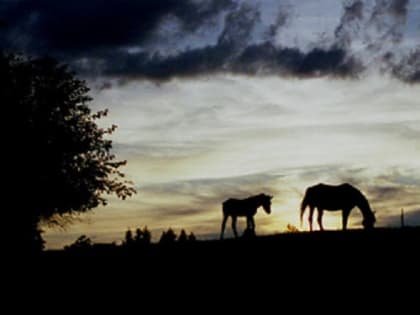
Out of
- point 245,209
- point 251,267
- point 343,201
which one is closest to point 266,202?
point 245,209

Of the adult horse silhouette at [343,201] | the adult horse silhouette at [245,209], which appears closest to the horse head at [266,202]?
the adult horse silhouette at [245,209]

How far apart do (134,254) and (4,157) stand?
978 inches

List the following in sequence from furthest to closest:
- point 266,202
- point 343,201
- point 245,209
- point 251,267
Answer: point 245,209 < point 266,202 < point 343,201 < point 251,267

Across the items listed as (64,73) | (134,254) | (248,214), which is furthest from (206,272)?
(64,73)

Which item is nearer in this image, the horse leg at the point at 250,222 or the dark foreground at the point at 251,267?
the dark foreground at the point at 251,267

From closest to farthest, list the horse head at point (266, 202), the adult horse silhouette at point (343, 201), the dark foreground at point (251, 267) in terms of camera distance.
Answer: the dark foreground at point (251, 267), the adult horse silhouette at point (343, 201), the horse head at point (266, 202)

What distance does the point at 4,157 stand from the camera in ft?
172

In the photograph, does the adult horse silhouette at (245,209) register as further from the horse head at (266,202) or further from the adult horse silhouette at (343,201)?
the adult horse silhouette at (343,201)

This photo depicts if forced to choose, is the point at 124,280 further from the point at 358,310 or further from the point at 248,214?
the point at 248,214

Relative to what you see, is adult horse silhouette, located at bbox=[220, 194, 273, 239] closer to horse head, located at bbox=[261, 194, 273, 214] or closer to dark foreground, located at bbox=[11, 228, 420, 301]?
horse head, located at bbox=[261, 194, 273, 214]

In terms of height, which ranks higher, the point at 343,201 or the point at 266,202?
the point at 266,202

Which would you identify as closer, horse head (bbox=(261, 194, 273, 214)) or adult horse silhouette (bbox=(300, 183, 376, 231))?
adult horse silhouette (bbox=(300, 183, 376, 231))

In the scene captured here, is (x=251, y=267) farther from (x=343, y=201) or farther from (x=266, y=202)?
(x=266, y=202)

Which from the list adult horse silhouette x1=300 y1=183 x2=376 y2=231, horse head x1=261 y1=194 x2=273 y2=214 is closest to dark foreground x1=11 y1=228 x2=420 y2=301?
adult horse silhouette x1=300 y1=183 x2=376 y2=231
